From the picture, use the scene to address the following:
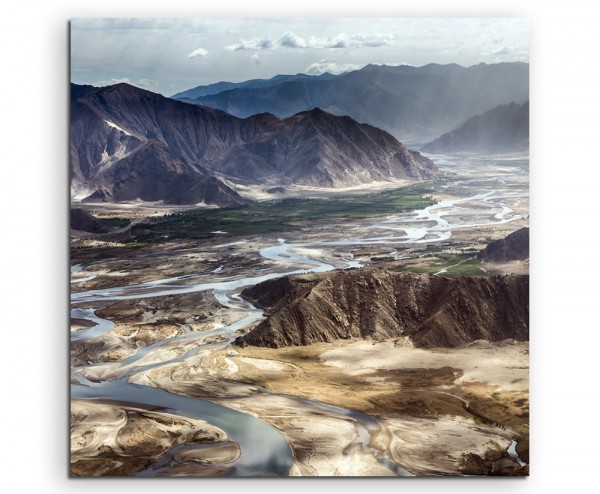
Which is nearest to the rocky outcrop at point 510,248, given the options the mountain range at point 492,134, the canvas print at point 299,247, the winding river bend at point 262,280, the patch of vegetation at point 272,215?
the canvas print at point 299,247

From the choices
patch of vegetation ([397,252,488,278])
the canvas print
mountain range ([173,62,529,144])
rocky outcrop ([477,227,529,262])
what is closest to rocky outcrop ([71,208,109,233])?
the canvas print

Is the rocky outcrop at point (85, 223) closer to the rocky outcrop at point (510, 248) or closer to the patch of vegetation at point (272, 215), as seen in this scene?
the patch of vegetation at point (272, 215)

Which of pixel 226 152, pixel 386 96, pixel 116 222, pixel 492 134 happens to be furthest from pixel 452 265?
pixel 116 222

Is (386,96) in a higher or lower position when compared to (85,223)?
higher

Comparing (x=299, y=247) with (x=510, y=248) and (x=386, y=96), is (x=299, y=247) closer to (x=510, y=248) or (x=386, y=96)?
(x=386, y=96)
